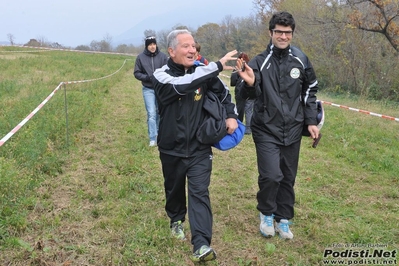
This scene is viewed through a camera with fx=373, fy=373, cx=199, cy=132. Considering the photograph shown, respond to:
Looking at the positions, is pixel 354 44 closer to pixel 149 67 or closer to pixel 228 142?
pixel 149 67

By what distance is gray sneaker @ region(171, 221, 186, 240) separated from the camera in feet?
12.1

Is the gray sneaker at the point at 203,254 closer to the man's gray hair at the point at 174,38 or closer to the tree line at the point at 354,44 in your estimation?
the man's gray hair at the point at 174,38

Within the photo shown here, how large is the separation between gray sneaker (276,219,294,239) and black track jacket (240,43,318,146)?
2.81 feet

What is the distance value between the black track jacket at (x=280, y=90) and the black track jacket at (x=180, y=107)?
401 millimetres

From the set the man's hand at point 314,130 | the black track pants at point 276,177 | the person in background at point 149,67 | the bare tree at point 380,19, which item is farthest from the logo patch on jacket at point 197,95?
the bare tree at point 380,19

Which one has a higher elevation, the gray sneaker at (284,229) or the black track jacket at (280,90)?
the black track jacket at (280,90)

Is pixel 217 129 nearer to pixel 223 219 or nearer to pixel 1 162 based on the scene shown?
pixel 223 219

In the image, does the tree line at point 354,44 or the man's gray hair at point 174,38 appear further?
the tree line at point 354,44

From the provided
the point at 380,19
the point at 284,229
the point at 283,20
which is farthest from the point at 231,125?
the point at 380,19

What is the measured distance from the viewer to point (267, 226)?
3824 millimetres

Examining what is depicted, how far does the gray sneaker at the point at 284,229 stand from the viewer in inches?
150

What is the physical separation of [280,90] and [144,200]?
2.22 meters

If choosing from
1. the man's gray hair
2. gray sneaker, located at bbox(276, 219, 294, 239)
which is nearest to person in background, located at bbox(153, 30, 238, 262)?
the man's gray hair

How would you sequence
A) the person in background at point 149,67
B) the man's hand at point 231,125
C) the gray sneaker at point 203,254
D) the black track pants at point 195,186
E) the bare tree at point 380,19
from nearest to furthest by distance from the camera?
the gray sneaker at point 203,254 < the black track pants at point 195,186 < the man's hand at point 231,125 < the person in background at point 149,67 < the bare tree at point 380,19
